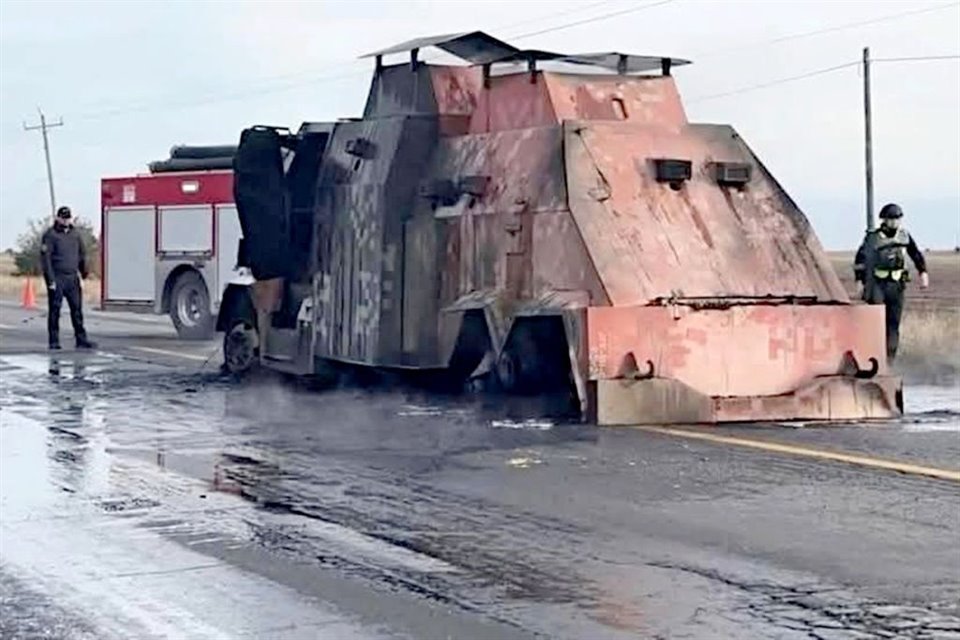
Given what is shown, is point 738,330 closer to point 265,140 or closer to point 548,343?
point 548,343

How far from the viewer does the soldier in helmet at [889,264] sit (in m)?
17.8

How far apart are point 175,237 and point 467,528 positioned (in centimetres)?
2054

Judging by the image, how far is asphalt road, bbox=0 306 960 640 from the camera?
22.7 ft

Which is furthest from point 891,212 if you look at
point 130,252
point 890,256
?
point 130,252

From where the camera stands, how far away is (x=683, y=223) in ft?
46.9

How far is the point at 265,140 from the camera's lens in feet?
57.0

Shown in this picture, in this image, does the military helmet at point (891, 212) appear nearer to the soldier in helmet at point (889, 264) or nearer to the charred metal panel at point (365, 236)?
the soldier in helmet at point (889, 264)

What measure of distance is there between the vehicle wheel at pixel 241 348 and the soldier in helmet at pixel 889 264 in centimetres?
610

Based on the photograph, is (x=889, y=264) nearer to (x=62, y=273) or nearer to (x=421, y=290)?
(x=421, y=290)

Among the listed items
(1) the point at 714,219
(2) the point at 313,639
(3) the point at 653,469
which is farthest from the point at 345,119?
(2) the point at 313,639

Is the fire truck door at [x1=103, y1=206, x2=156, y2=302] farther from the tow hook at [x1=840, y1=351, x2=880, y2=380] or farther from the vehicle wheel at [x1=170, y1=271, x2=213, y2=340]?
the tow hook at [x1=840, y1=351, x2=880, y2=380]

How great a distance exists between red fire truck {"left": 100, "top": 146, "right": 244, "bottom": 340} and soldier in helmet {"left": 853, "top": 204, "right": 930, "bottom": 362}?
37.4 ft

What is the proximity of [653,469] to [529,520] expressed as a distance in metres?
1.88

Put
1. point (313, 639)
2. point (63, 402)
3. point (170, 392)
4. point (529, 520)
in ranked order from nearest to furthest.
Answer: point (313, 639) → point (529, 520) → point (63, 402) → point (170, 392)
